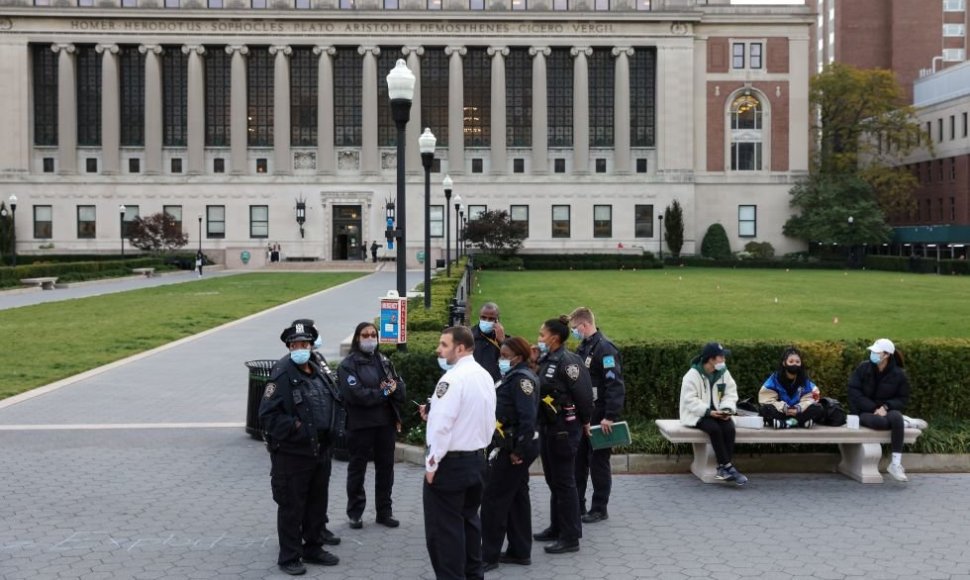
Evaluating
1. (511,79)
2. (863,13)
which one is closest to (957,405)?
(511,79)

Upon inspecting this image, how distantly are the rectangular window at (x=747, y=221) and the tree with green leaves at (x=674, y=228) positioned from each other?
6.55m

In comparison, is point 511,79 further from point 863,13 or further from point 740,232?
point 863,13

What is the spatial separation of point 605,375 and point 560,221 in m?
74.0

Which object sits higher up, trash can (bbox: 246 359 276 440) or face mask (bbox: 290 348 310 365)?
face mask (bbox: 290 348 310 365)

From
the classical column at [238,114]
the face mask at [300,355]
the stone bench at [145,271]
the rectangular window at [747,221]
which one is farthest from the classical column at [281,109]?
the face mask at [300,355]

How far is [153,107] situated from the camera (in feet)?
262

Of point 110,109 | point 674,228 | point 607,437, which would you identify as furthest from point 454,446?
point 110,109

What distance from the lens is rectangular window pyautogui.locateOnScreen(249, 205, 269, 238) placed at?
270 feet

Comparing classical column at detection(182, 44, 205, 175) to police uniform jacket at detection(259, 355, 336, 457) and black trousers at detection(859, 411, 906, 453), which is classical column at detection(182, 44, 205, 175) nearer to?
black trousers at detection(859, 411, 906, 453)

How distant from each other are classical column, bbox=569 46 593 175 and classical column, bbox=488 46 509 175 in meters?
6.25

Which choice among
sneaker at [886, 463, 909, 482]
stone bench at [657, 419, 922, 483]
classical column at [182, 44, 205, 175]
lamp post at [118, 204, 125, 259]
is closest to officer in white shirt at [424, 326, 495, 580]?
stone bench at [657, 419, 922, 483]

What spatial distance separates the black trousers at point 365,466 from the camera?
975 cm

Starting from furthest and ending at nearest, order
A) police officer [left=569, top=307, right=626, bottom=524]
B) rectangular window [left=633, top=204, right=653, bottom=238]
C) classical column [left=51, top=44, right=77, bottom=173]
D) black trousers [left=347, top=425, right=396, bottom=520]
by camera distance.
Result: 1. rectangular window [left=633, top=204, right=653, bottom=238]
2. classical column [left=51, top=44, right=77, bottom=173]
3. police officer [left=569, top=307, right=626, bottom=524]
4. black trousers [left=347, top=425, right=396, bottom=520]

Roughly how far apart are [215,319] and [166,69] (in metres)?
56.3
